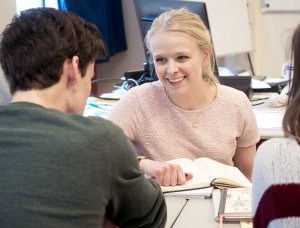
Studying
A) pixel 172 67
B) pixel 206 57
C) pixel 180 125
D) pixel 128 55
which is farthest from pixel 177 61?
pixel 128 55

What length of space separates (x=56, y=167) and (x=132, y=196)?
20 centimetres

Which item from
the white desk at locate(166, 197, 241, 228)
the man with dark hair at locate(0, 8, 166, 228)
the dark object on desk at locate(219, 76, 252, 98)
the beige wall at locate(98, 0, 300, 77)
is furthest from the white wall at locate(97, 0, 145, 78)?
the man with dark hair at locate(0, 8, 166, 228)

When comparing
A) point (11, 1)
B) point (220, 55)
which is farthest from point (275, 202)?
point (220, 55)

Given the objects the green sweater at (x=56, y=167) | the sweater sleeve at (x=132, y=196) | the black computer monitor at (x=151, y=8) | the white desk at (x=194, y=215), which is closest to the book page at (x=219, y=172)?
the white desk at (x=194, y=215)

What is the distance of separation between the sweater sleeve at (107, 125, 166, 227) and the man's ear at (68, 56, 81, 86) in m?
0.19

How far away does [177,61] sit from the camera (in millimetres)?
1745

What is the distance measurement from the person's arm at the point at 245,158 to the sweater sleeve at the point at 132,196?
832mm

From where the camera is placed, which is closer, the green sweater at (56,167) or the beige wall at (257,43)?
the green sweater at (56,167)

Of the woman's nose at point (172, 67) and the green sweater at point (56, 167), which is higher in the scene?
the green sweater at point (56, 167)

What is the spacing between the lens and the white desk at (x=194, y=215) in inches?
47.8

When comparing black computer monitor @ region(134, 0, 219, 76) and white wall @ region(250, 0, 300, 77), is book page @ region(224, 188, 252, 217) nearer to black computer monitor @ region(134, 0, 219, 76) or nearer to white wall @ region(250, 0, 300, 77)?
black computer monitor @ region(134, 0, 219, 76)

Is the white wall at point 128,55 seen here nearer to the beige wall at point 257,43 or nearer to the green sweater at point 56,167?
the beige wall at point 257,43

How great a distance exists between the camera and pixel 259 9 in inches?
162

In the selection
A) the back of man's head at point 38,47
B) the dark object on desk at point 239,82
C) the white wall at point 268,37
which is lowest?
the white wall at point 268,37
